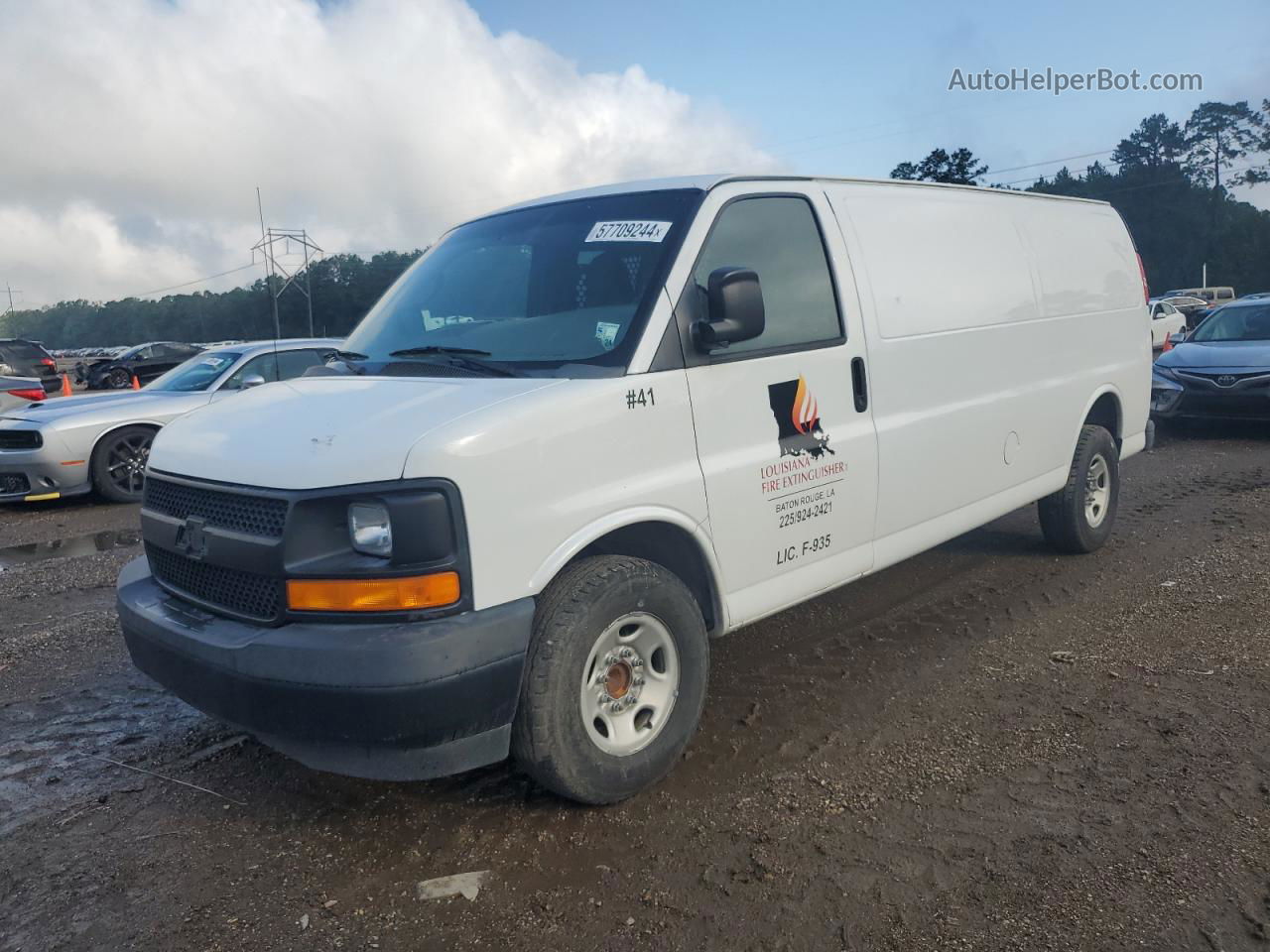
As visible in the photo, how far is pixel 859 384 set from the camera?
408 cm

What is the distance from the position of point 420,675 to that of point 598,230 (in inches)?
74.9

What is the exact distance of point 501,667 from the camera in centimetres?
282

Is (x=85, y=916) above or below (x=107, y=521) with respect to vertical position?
below

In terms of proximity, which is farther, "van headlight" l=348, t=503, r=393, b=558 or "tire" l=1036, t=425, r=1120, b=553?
"tire" l=1036, t=425, r=1120, b=553

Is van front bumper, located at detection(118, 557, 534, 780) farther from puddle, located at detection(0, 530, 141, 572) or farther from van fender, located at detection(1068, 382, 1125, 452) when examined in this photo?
puddle, located at detection(0, 530, 141, 572)

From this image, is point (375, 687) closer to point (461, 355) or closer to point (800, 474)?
point (461, 355)

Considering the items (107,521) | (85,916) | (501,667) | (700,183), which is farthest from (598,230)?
(107,521)

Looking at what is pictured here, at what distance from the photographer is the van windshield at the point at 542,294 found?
11.2ft

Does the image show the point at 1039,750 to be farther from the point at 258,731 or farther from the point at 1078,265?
the point at 1078,265

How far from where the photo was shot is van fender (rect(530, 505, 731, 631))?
2.97m

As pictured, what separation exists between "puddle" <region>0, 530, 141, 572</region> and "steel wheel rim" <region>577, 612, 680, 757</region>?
226 inches

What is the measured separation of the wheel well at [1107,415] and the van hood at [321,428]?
4287 millimetres

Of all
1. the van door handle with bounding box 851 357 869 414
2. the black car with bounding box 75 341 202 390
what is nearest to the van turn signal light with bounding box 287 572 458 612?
the van door handle with bounding box 851 357 869 414

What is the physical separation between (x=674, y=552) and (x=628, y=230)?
1207mm
